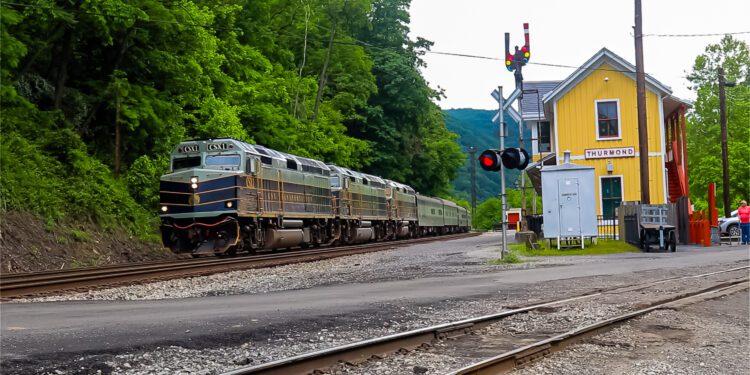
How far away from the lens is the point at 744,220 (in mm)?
29281

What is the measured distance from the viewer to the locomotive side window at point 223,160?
23.9m

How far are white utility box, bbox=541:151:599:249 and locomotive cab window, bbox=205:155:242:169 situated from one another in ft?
30.8

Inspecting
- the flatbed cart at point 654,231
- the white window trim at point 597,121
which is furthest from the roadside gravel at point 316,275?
the white window trim at point 597,121

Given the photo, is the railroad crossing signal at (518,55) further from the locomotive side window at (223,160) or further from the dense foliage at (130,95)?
the dense foliage at (130,95)

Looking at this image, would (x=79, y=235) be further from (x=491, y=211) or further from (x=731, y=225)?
(x=491, y=211)

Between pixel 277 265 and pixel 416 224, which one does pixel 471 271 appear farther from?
pixel 416 224

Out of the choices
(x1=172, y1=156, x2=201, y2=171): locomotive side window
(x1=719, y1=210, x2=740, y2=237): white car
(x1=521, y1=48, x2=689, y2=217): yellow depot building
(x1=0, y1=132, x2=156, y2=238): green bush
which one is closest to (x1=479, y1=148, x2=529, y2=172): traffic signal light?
(x1=172, y1=156, x2=201, y2=171): locomotive side window

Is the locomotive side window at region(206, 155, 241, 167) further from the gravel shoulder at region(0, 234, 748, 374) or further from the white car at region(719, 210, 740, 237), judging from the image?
the white car at region(719, 210, 740, 237)

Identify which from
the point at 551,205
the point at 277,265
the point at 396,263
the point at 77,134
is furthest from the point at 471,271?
the point at 77,134

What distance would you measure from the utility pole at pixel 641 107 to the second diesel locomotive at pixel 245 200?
1173cm

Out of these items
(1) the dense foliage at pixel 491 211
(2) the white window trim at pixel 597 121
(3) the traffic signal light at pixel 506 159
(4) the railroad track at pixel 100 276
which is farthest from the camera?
(1) the dense foliage at pixel 491 211

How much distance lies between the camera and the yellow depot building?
33875 mm

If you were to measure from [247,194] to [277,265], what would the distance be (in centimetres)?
460

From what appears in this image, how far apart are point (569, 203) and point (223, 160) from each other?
417 inches
